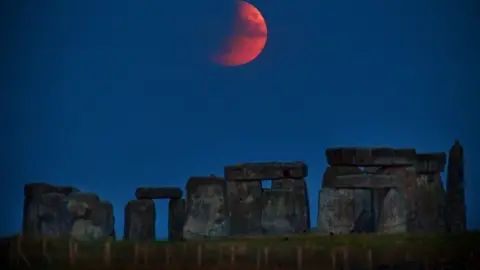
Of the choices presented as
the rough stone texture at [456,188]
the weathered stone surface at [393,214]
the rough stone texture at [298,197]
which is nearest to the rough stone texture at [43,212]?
the rough stone texture at [298,197]

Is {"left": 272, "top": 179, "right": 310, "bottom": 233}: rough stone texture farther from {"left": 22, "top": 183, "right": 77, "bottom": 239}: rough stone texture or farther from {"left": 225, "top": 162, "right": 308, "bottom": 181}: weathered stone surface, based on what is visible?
{"left": 22, "top": 183, "right": 77, "bottom": 239}: rough stone texture

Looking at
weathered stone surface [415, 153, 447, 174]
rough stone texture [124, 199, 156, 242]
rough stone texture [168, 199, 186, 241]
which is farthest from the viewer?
rough stone texture [168, 199, 186, 241]

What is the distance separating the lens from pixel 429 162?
1055 centimetres

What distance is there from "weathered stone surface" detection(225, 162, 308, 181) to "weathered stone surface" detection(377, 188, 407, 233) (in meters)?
1.24

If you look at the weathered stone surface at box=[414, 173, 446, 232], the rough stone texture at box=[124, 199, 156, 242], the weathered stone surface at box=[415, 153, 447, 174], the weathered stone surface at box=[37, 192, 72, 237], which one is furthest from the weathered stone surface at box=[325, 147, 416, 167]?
the weathered stone surface at box=[37, 192, 72, 237]

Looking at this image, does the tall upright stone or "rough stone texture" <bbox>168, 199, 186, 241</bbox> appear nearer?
the tall upright stone

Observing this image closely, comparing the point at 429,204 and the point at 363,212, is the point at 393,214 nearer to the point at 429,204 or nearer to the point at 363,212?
the point at 363,212

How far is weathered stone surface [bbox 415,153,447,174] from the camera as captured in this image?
34.6 feet

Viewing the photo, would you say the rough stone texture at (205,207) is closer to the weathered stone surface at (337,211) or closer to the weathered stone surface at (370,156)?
the weathered stone surface at (337,211)

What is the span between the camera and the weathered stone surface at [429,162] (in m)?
10.5

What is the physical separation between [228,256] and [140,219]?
4.09 meters

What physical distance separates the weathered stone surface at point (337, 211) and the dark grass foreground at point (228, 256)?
2955 millimetres

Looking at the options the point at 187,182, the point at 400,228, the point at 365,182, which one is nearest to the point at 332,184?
the point at 365,182

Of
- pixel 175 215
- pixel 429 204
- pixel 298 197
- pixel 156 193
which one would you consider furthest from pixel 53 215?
pixel 429 204
